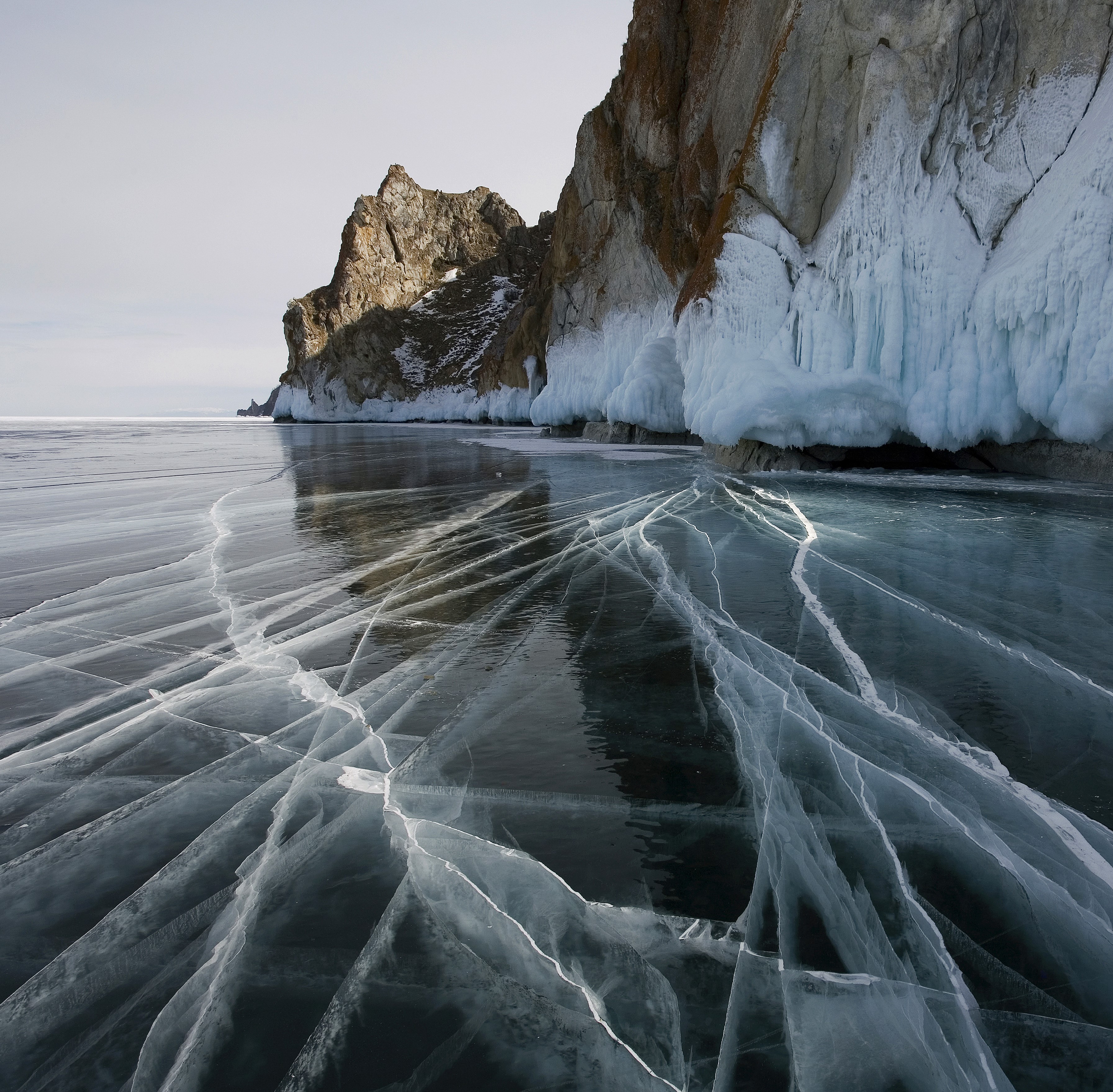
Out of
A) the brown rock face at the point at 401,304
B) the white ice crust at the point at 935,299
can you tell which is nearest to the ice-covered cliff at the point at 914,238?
the white ice crust at the point at 935,299

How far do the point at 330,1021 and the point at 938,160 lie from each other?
47.2 ft

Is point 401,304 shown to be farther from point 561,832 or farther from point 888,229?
point 561,832

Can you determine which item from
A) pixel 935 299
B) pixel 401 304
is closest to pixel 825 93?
pixel 935 299

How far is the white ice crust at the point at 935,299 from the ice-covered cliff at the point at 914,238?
3cm

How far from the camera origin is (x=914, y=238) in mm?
12086

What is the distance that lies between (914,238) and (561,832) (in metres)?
12.7

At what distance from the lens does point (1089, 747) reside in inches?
116

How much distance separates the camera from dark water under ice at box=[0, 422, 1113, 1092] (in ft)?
5.50

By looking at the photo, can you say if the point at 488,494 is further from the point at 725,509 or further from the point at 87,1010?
the point at 87,1010

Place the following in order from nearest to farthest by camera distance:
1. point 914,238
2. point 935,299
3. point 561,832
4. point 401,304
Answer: point 561,832 → point 935,299 → point 914,238 → point 401,304

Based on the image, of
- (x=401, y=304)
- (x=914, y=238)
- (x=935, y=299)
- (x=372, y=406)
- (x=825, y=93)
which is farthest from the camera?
(x=401, y=304)

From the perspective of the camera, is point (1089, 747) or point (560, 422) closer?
point (1089, 747)

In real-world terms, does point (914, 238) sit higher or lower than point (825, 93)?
lower

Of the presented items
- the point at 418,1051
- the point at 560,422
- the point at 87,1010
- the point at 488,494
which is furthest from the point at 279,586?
the point at 560,422
